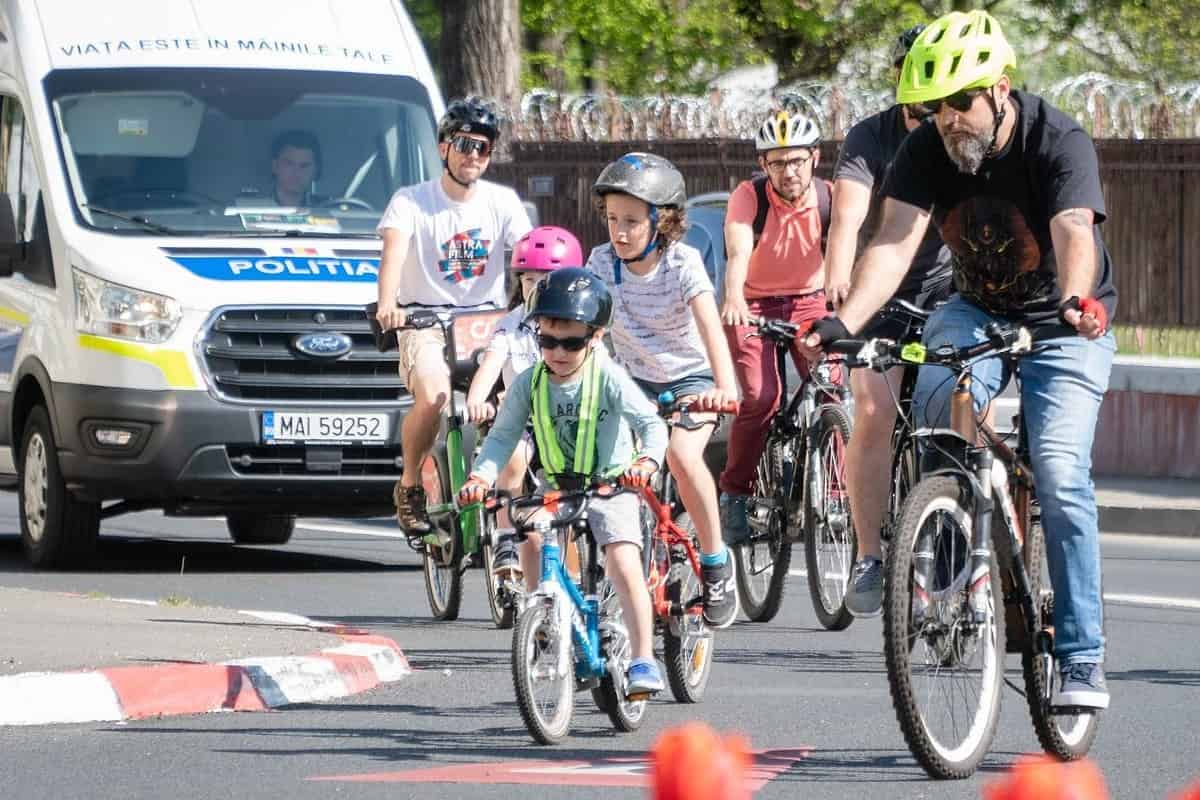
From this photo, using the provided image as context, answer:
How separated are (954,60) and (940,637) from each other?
4.39ft

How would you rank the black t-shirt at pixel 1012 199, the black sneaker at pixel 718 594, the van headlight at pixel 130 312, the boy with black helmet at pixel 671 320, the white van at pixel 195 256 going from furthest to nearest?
1. the white van at pixel 195 256
2. the van headlight at pixel 130 312
3. the boy with black helmet at pixel 671 320
4. the black sneaker at pixel 718 594
5. the black t-shirt at pixel 1012 199

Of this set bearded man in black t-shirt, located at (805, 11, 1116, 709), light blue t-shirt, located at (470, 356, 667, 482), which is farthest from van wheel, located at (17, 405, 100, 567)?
bearded man in black t-shirt, located at (805, 11, 1116, 709)

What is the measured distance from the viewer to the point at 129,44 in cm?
1227

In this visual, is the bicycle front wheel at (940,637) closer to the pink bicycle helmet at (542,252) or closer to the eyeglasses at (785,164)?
the pink bicycle helmet at (542,252)

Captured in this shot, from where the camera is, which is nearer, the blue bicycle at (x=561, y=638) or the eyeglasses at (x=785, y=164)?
the blue bicycle at (x=561, y=638)

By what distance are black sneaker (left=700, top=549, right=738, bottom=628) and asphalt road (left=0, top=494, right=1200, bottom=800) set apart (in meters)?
0.24

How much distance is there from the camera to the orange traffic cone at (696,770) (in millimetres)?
1706

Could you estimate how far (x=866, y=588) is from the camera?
6.90 m

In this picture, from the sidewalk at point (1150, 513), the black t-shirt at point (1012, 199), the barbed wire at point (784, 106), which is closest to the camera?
the black t-shirt at point (1012, 199)

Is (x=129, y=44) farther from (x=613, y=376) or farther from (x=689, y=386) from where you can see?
(x=613, y=376)

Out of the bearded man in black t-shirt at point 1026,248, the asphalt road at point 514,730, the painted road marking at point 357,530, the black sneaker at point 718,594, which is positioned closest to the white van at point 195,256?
the asphalt road at point 514,730

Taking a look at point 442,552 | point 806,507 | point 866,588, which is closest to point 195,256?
point 442,552

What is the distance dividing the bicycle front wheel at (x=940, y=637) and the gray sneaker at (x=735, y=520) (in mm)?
3626

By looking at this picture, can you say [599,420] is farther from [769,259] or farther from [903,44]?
[769,259]
